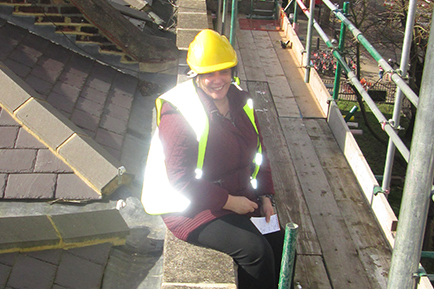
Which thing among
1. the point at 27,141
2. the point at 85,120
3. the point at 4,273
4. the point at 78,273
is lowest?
the point at 78,273

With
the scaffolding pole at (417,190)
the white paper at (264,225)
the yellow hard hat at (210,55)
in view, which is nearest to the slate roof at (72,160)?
the white paper at (264,225)

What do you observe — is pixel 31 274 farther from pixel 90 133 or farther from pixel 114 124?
pixel 114 124

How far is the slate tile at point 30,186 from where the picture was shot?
371cm

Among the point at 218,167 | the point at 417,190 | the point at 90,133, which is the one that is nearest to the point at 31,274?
the point at 218,167

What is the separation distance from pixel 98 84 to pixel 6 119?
1.46 metres

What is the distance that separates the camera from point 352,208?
4523 mm

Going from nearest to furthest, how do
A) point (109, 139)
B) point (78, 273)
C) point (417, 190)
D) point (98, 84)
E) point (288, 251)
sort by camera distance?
1. point (417, 190)
2. point (288, 251)
3. point (78, 273)
4. point (109, 139)
5. point (98, 84)

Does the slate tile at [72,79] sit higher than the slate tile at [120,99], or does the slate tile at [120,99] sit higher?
the slate tile at [72,79]

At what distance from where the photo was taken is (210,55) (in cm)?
297

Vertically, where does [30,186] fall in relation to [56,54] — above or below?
below

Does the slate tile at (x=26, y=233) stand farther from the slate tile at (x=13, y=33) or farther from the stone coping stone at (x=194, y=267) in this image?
the slate tile at (x=13, y=33)

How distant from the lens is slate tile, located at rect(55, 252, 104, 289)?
115 inches

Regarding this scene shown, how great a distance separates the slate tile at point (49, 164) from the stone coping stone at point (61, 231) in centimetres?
58

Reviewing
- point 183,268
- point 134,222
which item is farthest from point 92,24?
point 183,268
